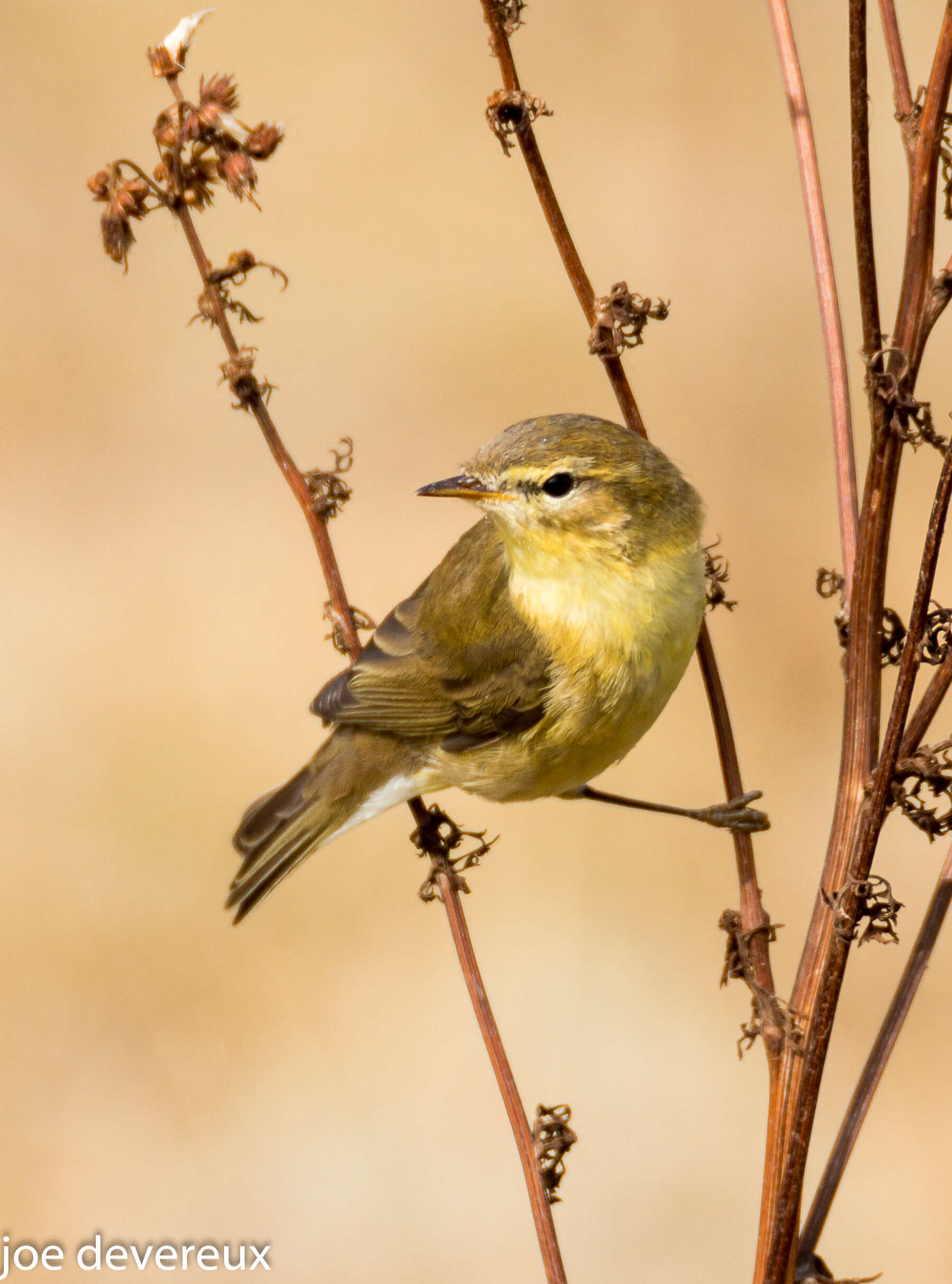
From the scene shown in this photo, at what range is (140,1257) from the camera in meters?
4.61

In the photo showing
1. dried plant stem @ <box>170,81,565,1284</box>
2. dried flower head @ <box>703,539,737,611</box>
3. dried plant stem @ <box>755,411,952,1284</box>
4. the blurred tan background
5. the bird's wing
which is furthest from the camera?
the blurred tan background

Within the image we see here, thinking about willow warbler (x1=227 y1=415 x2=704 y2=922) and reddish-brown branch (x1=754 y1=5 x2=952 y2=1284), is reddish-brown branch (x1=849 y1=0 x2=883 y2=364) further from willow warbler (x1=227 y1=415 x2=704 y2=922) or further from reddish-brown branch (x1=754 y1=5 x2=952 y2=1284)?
willow warbler (x1=227 y1=415 x2=704 y2=922)

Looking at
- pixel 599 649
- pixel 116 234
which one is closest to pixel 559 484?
pixel 599 649

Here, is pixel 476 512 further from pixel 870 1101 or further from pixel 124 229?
pixel 870 1101

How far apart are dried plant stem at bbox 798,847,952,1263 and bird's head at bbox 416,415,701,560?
1.17 m

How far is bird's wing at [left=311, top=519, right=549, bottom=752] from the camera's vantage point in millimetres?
3150

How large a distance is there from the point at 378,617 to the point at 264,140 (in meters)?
3.86

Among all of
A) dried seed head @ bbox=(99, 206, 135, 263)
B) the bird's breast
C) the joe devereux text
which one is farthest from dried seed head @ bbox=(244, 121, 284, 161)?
the joe devereux text

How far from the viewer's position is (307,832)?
3.27 m

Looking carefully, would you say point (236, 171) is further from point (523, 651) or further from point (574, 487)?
point (523, 651)

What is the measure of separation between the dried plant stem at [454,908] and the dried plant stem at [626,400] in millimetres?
342

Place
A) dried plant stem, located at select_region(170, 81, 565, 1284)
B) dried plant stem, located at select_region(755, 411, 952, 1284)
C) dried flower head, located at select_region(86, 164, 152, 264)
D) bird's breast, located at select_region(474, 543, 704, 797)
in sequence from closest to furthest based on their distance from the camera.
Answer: dried plant stem, located at select_region(755, 411, 952, 1284) < dried plant stem, located at select_region(170, 81, 565, 1284) < dried flower head, located at select_region(86, 164, 152, 264) < bird's breast, located at select_region(474, 543, 704, 797)

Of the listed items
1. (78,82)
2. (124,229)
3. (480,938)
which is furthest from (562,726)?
(78,82)

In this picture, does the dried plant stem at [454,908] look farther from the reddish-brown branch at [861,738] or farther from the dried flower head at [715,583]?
the dried flower head at [715,583]
